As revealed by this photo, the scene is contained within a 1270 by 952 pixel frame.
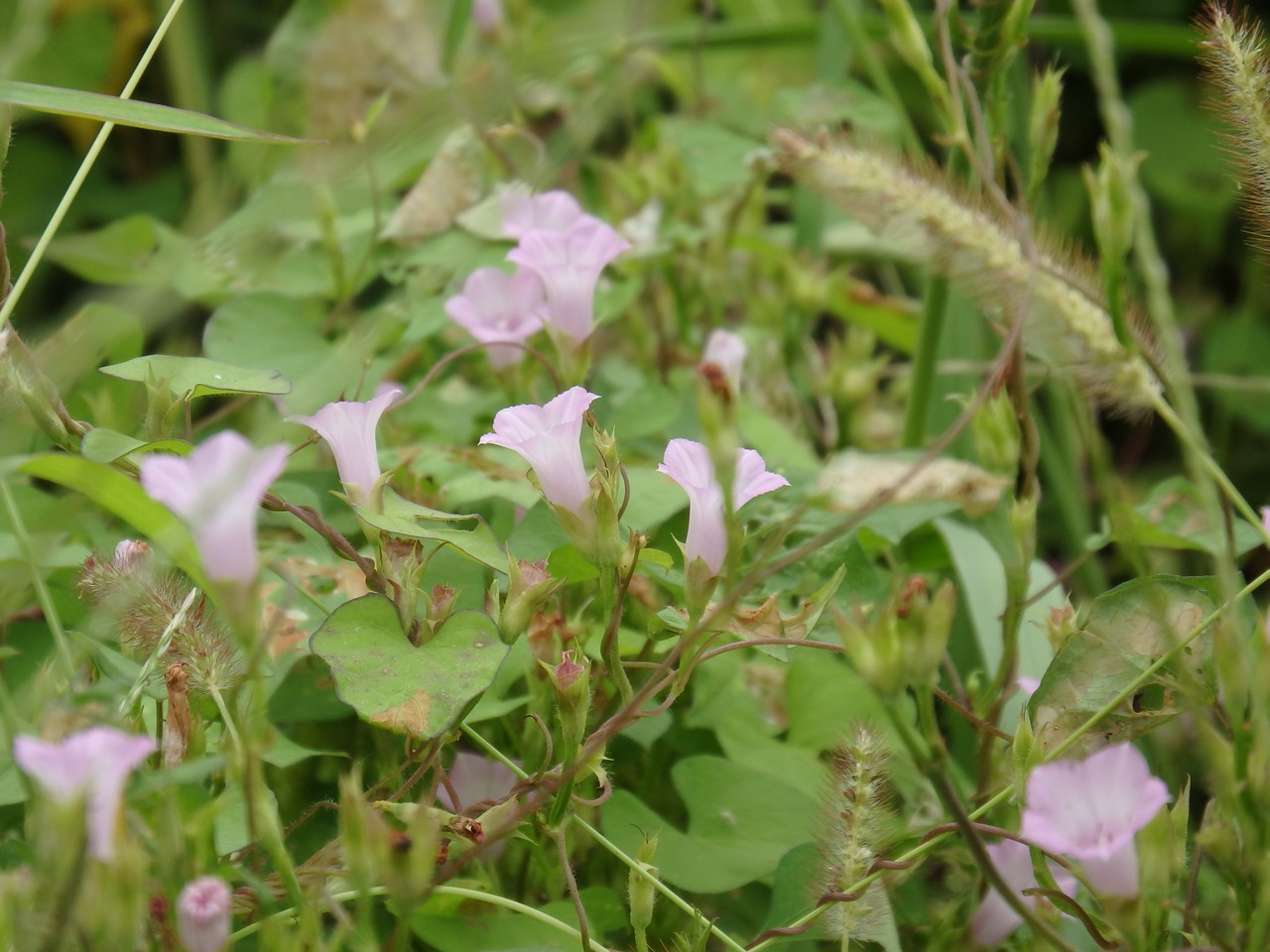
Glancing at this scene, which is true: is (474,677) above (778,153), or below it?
below

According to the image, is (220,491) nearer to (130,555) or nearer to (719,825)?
(130,555)

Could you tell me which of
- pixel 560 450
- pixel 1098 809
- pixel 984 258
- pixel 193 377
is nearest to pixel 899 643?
pixel 1098 809

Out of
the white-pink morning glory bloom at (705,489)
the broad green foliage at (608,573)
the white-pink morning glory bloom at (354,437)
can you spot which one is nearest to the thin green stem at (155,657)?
the broad green foliage at (608,573)

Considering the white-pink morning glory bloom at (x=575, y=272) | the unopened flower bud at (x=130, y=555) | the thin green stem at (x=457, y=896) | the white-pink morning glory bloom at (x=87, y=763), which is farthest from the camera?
the white-pink morning glory bloom at (x=575, y=272)

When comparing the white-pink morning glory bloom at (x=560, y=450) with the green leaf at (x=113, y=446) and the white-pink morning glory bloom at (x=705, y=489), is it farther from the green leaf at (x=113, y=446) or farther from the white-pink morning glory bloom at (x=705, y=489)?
the green leaf at (x=113, y=446)

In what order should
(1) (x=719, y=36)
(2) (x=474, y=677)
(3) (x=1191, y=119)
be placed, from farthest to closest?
(3) (x=1191, y=119) → (1) (x=719, y=36) → (2) (x=474, y=677)

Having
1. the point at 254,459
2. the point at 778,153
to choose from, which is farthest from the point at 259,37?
the point at 254,459

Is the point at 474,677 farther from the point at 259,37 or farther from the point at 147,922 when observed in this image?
the point at 259,37
